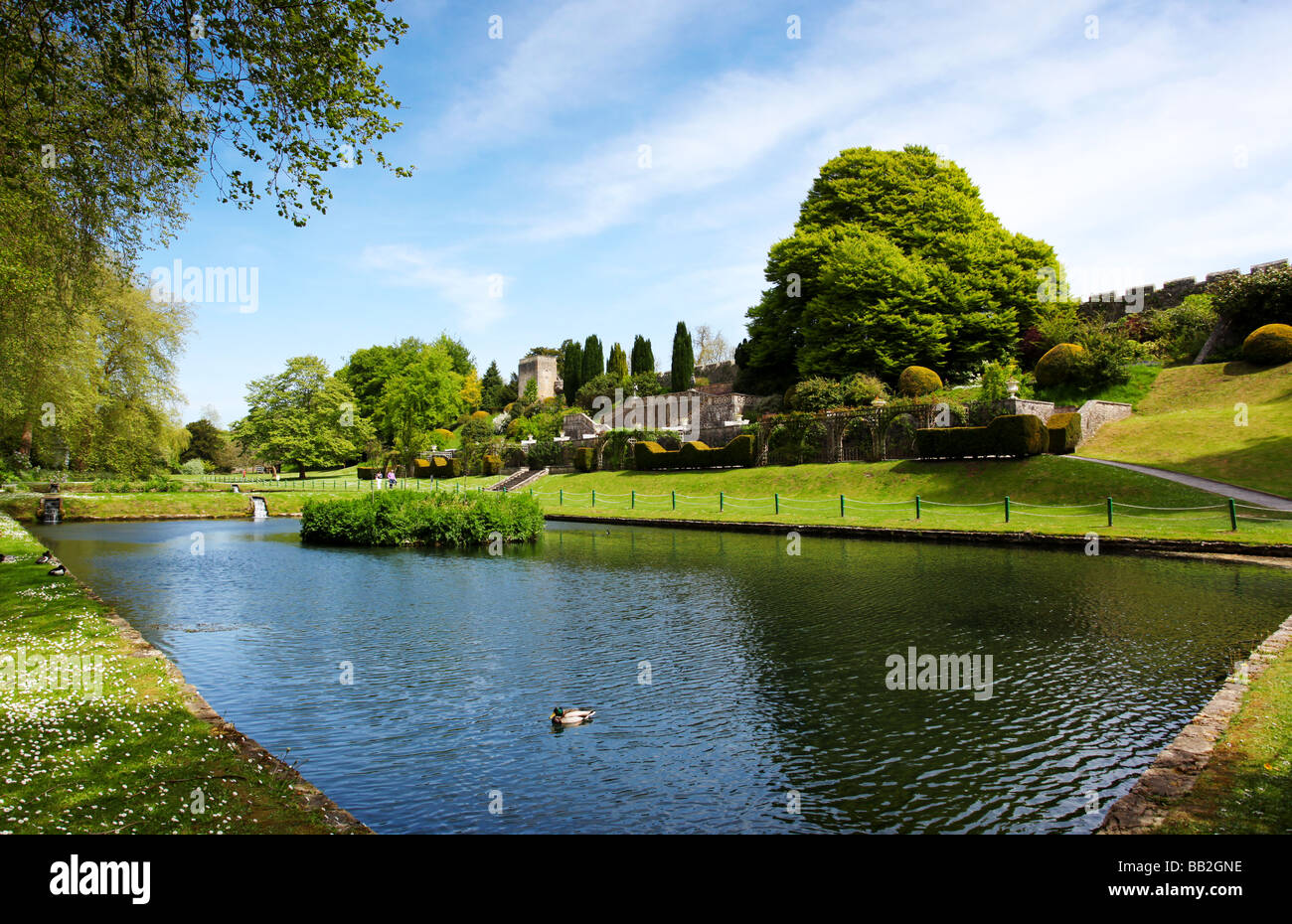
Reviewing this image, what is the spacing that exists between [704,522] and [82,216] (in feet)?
64.6

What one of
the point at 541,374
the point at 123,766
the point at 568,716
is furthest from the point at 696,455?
the point at 541,374

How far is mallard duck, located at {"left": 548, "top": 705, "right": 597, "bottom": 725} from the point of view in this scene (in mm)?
6848

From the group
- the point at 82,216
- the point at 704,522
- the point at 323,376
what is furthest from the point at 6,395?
the point at 323,376

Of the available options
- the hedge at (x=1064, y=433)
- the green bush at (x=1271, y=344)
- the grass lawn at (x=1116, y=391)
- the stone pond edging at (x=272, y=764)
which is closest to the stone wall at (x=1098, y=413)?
the hedge at (x=1064, y=433)

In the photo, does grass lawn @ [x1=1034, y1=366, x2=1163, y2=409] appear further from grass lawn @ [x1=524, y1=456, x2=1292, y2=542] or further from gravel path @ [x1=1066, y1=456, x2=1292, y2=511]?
gravel path @ [x1=1066, y1=456, x2=1292, y2=511]

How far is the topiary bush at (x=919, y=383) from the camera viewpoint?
1422 inches

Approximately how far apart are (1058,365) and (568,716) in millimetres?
34100

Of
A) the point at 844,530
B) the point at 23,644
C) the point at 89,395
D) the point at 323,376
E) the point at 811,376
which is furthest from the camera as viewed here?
the point at 323,376

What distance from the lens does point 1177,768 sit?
510cm

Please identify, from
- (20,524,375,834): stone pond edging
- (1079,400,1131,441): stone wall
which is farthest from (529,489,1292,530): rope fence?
(20,524,375,834): stone pond edging

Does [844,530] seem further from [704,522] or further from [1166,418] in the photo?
[1166,418]

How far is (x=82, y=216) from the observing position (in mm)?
12531
